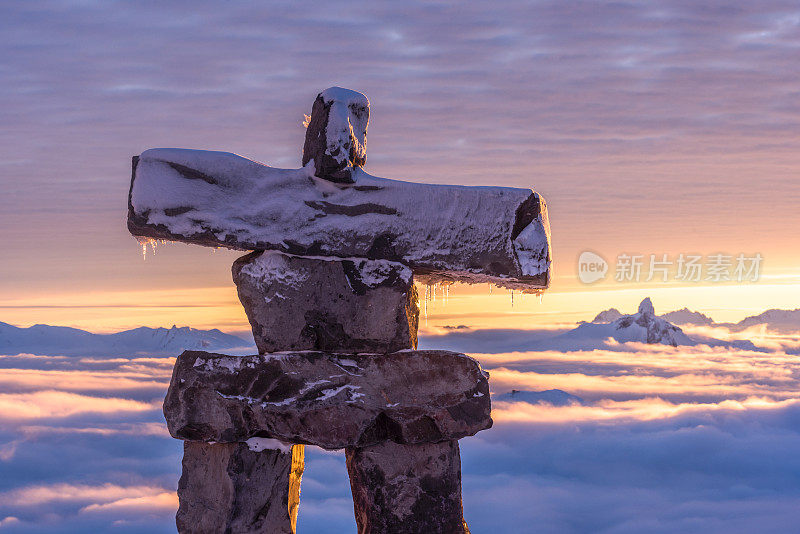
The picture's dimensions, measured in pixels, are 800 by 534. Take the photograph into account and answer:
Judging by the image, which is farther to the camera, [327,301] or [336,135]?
[336,135]

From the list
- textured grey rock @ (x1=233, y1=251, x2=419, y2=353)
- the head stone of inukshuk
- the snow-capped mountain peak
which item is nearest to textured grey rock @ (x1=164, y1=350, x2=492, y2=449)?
textured grey rock @ (x1=233, y1=251, x2=419, y2=353)

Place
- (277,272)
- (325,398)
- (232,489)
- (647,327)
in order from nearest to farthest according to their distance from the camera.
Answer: (325,398) < (277,272) < (232,489) < (647,327)

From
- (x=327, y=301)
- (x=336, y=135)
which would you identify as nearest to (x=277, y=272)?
(x=327, y=301)

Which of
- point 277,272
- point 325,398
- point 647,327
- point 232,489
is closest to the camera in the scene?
point 325,398

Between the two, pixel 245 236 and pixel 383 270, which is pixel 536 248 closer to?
pixel 383 270

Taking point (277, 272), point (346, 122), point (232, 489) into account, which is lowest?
point (232, 489)

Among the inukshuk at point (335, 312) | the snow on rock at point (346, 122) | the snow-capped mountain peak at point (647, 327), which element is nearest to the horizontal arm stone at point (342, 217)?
the inukshuk at point (335, 312)

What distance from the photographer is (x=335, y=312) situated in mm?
6180

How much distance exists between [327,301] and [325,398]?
0.75m

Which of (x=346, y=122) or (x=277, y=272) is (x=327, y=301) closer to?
(x=277, y=272)

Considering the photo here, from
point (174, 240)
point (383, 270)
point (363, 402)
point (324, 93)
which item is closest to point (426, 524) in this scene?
point (363, 402)

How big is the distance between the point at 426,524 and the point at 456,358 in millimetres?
1362

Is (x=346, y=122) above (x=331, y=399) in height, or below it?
above

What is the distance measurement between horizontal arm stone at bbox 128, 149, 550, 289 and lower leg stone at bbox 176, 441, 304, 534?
170 centimetres
